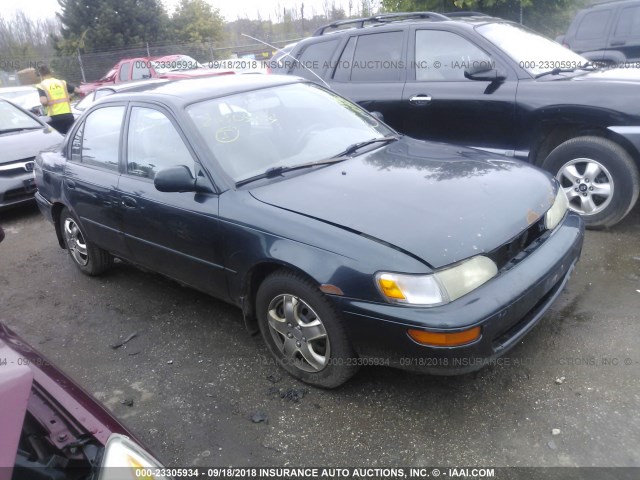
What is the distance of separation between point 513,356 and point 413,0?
12.1 m

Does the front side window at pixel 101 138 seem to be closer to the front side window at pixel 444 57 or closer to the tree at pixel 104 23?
the front side window at pixel 444 57

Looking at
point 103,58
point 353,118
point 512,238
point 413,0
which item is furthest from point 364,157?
point 103,58

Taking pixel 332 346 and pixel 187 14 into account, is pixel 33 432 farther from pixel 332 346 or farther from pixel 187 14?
pixel 187 14

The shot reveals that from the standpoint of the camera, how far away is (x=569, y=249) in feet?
9.82

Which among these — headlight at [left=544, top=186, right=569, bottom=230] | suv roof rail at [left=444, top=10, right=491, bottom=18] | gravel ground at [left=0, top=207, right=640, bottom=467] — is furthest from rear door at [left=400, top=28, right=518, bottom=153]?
headlight at [left=544, top=186, right=569, bottom=230]

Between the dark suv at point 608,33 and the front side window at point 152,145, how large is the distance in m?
8.11

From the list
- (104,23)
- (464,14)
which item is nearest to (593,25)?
(464,14)

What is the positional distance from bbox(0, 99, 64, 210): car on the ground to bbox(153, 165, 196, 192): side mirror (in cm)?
456

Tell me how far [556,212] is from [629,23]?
7.94m

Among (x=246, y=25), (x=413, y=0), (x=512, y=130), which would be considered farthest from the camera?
(x=246, y=25)

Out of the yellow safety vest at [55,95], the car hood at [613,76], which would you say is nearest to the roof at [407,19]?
the car hood at [613,76]

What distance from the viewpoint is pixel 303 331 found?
112 inches

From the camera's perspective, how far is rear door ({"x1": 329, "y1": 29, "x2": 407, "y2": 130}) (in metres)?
5.42

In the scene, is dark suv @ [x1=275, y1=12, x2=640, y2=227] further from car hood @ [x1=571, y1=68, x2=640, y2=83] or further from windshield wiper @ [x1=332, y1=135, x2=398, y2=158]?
windshield wiper @ [x1=332, y1=135, x2=398, y2=158]
